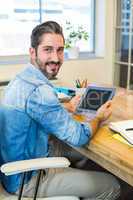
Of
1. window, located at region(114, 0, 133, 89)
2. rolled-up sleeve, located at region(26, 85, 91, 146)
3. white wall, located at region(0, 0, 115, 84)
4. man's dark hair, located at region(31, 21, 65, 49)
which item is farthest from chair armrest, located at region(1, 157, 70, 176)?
window, located at region(114, 0, 133, 89)

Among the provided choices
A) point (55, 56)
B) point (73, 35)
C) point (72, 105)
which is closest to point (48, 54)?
point (55, 56)

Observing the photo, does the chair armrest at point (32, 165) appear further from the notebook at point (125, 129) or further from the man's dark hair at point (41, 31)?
the man's dark hair at point (41, 31)

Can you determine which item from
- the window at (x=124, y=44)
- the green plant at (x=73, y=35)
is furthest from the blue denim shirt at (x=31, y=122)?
the window at (x=124, y=44)

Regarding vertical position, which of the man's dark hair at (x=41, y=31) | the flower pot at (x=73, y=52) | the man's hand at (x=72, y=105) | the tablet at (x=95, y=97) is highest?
the man's dark hair at (x=41, y=31)

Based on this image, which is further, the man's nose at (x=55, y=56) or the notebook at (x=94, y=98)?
the notebook at (x=94, y=98)

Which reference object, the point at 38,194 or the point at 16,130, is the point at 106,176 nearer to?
the point at 38,194

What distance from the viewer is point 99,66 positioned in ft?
12.0

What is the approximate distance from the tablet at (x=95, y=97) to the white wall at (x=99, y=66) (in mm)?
1480

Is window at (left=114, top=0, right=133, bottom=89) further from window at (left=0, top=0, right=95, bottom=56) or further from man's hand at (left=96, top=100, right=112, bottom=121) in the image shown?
man's hand at (left=96, top=100, right=112, bottom=121)

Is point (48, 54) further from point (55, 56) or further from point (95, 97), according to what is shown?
point (95, 97)

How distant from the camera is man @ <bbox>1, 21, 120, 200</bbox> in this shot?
1.51 m

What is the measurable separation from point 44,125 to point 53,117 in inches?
2.8

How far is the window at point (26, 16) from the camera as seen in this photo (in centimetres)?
325

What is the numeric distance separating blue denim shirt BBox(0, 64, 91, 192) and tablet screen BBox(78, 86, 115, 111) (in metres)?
0.33
